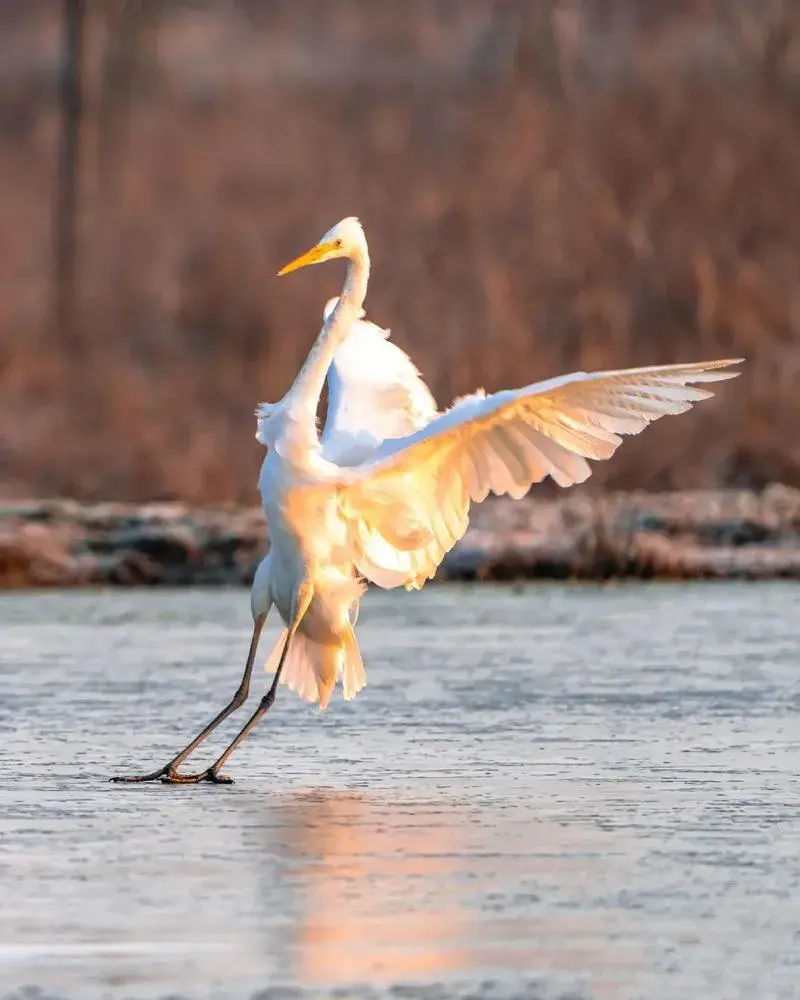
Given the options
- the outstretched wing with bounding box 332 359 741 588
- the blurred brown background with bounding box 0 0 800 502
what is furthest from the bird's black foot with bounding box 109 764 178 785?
the blurred brown background with bounding box 0 0 800 502

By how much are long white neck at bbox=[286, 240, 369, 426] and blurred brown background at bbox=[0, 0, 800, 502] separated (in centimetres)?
843

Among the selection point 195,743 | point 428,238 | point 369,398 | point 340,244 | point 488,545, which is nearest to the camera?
point 195,743

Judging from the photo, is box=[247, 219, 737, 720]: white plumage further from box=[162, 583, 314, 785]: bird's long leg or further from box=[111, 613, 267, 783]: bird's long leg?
box=[111, 613, 267, 783]: bird's long leg

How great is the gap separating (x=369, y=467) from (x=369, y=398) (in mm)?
927

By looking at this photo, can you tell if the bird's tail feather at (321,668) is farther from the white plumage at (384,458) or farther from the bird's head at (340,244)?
the bird's head at (340,244)

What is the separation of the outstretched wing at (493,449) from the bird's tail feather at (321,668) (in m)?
0.36

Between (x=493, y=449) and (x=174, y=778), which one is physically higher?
(x=493, y=449)

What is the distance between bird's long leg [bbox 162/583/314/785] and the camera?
8.95 metres

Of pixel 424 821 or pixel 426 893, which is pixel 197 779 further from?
pixel 426 893

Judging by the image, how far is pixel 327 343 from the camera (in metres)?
9.68

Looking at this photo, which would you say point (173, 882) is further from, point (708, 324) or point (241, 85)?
point (241, 85)

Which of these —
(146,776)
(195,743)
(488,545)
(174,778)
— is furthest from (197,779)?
(488,545)

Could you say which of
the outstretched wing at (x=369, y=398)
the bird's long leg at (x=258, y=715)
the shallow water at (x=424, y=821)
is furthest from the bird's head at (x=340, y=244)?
the shallow water at (x=424, y=821)

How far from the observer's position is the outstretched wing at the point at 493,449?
907cm
